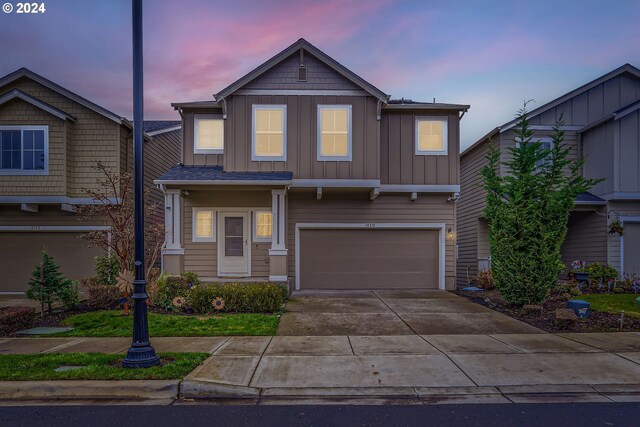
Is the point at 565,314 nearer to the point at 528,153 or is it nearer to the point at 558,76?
the point at 528,153

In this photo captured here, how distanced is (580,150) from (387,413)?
16.0m

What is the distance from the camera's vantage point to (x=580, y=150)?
16.5 m

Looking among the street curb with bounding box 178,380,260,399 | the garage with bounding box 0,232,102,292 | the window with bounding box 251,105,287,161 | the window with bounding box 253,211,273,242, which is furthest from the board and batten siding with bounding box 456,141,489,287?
the garage with bounding box 0,232,102,292

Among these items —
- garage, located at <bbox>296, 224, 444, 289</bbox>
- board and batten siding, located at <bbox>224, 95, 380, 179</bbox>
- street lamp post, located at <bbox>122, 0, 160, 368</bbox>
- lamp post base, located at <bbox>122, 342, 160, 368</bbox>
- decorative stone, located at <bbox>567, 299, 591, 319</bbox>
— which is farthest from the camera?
garage, located at <bbox>296, 224, 444, 289</bbox>

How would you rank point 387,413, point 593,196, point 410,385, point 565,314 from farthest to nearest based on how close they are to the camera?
1. point 593,196
2. point 565,314
3. point 410,385
4. point 387,413

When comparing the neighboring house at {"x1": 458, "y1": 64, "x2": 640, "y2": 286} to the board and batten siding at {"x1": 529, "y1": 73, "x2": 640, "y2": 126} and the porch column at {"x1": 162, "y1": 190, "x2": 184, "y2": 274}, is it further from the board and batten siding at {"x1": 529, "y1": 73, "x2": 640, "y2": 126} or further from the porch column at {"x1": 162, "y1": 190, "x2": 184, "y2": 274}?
the porch column at {"x1": 162, "y1": 190, "x2": 184, "y2": 274}

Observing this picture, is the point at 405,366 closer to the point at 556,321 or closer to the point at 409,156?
the point at 556,321

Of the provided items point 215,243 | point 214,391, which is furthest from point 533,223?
point 215,243

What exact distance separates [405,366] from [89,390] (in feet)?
13.7

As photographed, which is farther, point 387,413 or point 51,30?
point 51,30

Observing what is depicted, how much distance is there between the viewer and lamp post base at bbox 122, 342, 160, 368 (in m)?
5.68

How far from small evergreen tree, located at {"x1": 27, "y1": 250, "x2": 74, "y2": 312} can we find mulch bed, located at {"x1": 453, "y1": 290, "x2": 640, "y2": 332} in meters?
10.9

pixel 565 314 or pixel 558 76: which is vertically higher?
pixel 558 76

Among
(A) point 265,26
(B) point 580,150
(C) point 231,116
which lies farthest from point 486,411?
(B) point 580,150
